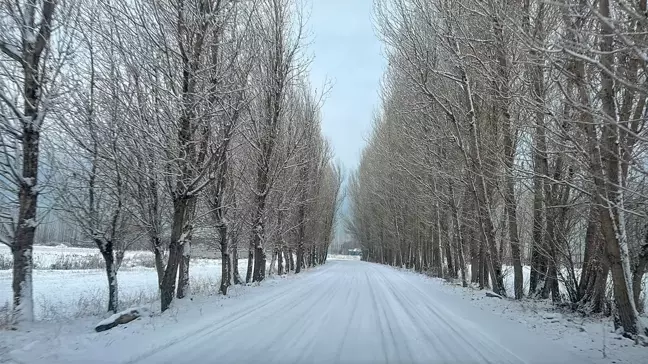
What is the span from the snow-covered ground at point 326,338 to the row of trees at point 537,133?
1.30 meters

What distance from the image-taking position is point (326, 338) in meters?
7.11

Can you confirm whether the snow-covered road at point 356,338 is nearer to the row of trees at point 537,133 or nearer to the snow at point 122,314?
the snow at point 122,314

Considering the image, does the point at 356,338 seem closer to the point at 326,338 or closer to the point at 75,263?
the point at 326,338

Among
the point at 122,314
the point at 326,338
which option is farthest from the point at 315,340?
the point at 122,314

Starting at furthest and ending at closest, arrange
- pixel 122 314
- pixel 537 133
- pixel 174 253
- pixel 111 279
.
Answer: pixel 111 279
pixel 174 253
pixel 537 133
pixel 122 314

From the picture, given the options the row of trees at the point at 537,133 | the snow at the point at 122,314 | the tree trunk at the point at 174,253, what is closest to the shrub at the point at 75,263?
the row of trees at the point at 537,133

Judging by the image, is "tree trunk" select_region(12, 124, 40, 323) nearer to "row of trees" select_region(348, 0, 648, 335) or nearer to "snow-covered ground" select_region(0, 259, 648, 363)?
"snow-covered ground" select_region(0, 259, 648, 363)

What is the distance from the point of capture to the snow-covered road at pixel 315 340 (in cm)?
581

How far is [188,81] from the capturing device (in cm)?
1049

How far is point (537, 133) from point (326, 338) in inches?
265

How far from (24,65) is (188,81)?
3281 millimetres

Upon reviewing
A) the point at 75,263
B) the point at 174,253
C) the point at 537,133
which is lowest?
the point at 75,263

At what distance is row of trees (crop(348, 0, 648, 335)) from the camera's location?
6.50m

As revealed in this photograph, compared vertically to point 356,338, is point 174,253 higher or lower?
higher
